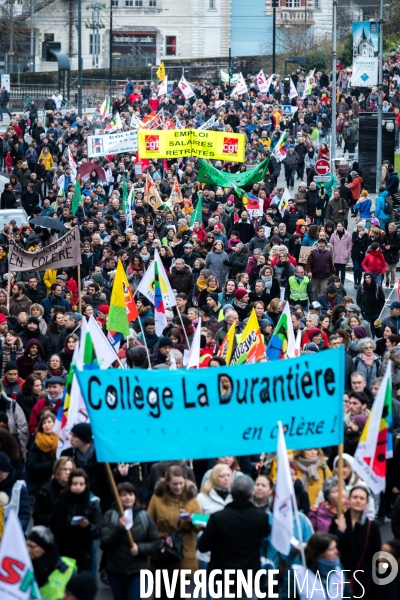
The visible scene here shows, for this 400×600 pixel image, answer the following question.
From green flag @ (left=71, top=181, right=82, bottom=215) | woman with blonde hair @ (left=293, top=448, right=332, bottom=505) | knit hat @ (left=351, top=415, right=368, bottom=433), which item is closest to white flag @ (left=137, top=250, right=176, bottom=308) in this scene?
knit hat @ (left=351, top=415, right=368, bottom=433)

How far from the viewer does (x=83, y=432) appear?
9.66m

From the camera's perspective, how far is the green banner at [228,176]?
→ 2422 centimetres

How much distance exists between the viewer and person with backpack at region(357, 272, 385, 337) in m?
17.0

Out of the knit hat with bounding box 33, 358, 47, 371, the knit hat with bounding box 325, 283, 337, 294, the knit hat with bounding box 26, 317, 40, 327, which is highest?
the knit hat with bounding box 325, 283, 337, 294

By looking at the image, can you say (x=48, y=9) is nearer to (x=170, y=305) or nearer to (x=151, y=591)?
(x=170, y=305)

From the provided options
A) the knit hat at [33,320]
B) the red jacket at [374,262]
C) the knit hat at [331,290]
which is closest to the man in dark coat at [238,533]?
the knit hat at [33,320]

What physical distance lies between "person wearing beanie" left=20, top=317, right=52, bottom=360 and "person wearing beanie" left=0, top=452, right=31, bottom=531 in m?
4.56

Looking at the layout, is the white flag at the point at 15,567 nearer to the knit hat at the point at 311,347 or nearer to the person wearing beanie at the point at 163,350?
the person wearing beanie at the point at 163,350

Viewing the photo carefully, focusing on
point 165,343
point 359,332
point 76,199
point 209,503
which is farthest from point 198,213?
point 209,503

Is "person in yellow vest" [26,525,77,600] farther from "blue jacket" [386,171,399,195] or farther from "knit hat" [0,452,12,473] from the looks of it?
"blue jacket" [386,171,399,195]

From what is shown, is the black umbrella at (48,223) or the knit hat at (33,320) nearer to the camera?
the knit hat at (33,320)

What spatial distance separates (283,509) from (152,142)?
Answer: 18.5 metres

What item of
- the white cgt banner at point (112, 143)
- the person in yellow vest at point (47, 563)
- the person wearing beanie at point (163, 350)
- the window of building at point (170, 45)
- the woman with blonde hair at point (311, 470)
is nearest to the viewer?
the person in yellow vest at point (47, 563)

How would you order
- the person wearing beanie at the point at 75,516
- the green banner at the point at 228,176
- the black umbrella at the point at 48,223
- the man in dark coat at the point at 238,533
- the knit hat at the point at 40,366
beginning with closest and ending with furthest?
1. the man in dark coat at the point at 238,533
2. the person wearing beanie at the point at 75,516
3. the knit hat at the point at 40,366
4. the black umbrella at the point at 48,223
5. the green banner at the point at 228,176
